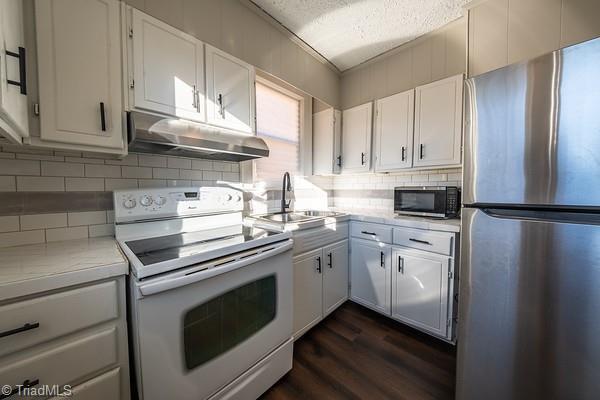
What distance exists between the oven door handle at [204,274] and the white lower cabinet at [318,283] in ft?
1.32

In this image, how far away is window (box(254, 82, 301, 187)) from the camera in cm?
215

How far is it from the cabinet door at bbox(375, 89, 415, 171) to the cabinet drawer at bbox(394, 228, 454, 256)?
2.19 feet

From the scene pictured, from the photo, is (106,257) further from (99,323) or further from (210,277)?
(210,277)

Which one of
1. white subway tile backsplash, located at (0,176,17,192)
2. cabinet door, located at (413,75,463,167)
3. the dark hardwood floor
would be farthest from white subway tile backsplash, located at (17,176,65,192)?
cabinet door, located at (413,75,463,167)

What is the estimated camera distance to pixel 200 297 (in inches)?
37.4

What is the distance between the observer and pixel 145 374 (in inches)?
32.2

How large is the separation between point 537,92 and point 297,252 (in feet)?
4.79

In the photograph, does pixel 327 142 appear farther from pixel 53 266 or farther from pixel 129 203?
pixel 53 266

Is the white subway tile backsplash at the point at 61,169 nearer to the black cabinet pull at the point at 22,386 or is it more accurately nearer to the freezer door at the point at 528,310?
the black cabinet pull at the point at 22,386

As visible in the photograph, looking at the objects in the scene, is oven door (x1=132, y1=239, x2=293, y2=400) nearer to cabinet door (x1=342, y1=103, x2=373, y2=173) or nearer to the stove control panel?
the stove control panel

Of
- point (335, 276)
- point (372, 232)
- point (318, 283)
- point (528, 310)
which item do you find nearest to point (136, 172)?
point (318, 283)

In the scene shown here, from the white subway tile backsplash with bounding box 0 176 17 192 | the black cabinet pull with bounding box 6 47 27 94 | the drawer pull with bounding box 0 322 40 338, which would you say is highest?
the black cabinet pull with bounding box 6 47 27 94

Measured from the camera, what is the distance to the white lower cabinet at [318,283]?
63.8 inches

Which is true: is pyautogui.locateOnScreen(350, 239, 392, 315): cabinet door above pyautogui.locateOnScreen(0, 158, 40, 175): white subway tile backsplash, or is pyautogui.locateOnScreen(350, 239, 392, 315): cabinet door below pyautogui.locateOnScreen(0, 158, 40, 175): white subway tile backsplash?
below
